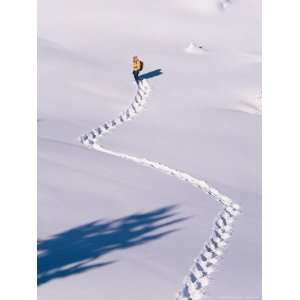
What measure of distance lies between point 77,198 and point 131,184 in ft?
4.45

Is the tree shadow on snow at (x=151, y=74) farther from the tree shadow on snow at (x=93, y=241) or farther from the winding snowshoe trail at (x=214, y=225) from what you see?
the tree shadow on snow at (x=93, y=241)

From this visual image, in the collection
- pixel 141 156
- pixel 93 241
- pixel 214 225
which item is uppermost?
pixel 141 156

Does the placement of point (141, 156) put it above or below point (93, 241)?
above

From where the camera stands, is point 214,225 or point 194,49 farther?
point 194,49

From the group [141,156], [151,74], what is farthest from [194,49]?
[141,156]

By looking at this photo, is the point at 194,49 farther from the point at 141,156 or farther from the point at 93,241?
the point at 93,241

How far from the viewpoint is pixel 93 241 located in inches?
331

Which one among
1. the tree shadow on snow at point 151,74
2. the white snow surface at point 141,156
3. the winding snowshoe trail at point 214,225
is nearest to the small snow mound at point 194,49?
the white snow surface at point 141,156

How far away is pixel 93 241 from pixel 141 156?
421 centimetres

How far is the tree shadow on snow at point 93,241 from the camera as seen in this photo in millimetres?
7666
